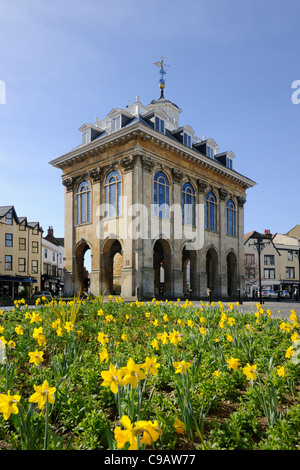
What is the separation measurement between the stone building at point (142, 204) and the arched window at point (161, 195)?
3.5 inches

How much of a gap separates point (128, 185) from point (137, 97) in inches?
446

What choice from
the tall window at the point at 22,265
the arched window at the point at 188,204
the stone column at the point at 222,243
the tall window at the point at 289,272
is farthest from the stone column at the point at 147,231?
the tall window at the point at 289,272

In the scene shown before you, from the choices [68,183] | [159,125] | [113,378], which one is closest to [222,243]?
[159,125]

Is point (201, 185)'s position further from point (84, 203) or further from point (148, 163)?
point (84, 203)

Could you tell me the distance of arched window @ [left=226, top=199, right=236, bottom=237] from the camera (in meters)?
39.9

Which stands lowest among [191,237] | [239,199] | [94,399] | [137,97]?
[94,399]

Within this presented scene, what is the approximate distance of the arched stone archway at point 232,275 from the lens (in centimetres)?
4097

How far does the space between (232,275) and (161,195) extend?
1607cm

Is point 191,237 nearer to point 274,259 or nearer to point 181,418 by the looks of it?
point 181,418

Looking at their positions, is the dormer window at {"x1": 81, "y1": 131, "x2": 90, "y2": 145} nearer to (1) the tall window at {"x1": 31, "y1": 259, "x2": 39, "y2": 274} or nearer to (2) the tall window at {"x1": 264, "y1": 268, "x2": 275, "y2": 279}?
(1) the tall window at {"x1": 31, "y1": 259, "x2": 39, "y2": 274}

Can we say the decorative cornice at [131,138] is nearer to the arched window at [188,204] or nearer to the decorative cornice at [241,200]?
the arched window at [188,204]

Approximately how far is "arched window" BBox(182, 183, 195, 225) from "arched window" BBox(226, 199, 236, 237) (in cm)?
705
